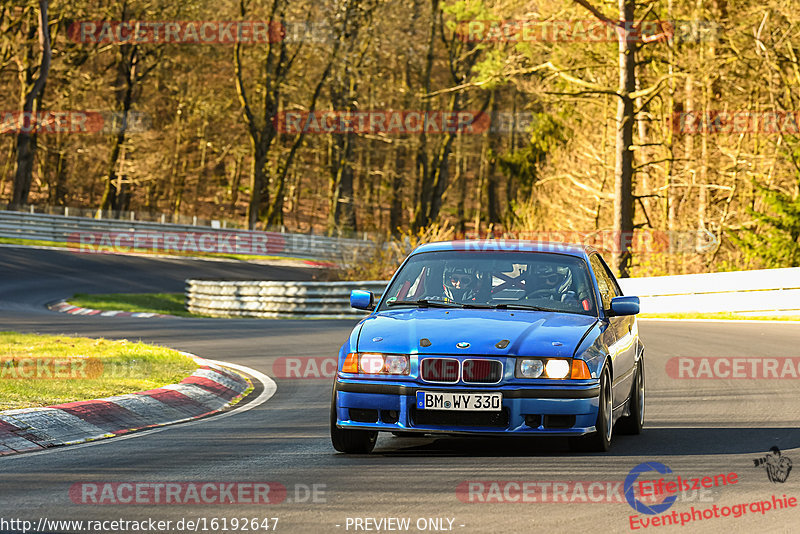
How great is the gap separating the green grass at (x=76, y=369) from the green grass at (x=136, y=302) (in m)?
12.1

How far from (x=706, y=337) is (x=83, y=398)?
486 inches

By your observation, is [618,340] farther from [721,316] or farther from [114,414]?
[721,316]

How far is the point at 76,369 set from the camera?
12859 mm

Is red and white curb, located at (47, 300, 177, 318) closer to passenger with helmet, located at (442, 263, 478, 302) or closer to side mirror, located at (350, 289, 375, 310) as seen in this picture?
side mirror, located at (350, 289, 375, 310)

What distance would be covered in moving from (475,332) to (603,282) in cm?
233

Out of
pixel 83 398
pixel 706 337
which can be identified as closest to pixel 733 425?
pixel 83 398

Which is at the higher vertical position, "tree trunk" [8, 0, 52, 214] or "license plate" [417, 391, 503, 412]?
"tree trunk" [8, 0, 52, 214]

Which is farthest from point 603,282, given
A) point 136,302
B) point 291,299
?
point 136,302

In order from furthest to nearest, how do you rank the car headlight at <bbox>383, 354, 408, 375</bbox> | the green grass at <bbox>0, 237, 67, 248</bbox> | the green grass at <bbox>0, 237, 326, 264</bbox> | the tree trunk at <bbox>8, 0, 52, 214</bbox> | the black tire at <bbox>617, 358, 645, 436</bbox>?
the tree trunk at <bbox>8, 0, 52, 214</bbox> < the green grass at <bbox>0, 237, 326, 264</bbox> < the green grass at <bbox>0, 237, 67, 248</bbox> < the black tire at <bbox>617, 358, 645, 436</bbox> < the car headlight at <bbox>383, 354, 408, 375</bbox>

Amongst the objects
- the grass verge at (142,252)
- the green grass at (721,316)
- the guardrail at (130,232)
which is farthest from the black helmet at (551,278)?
the grass verge at (142,252)

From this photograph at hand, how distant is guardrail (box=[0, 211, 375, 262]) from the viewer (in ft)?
152

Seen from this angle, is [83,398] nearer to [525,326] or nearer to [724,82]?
[525,326]

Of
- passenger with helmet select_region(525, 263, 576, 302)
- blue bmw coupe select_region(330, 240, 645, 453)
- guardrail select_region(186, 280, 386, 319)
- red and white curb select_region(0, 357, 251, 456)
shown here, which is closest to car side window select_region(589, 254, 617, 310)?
passenger with helmet select_region(525, 263, 576, 302)

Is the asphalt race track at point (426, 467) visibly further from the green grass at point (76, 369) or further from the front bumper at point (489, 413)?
the green grass at point (76, 369)
